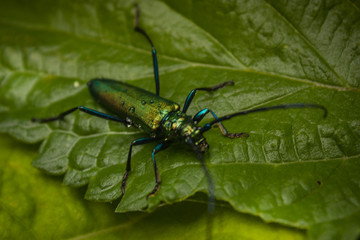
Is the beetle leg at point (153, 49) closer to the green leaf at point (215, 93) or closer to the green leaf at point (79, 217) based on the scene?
the green leaf at point (215, 93)

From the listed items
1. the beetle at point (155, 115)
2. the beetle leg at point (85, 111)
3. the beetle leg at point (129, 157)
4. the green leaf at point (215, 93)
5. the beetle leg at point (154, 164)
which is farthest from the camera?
the beetle leg at point (85, 111)

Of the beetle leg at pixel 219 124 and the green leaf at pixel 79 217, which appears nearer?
the green leaf at pixel 79 217

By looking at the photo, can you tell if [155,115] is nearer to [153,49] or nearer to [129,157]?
[129,157]

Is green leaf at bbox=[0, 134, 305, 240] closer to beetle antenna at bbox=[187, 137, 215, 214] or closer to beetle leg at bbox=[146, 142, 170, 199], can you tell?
beetle antenna at bbox=[187, 137, 215, 214]

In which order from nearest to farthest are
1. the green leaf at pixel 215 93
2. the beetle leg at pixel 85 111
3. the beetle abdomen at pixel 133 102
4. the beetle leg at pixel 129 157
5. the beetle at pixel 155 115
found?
1. the green leaf at pixel 215 93
2. the beetle at pixel 155 115
3. the beetle leg at pixel 129 157
4. the beetle abdomen at pixel 133 102
5. the beetle leg at pixel 85 111

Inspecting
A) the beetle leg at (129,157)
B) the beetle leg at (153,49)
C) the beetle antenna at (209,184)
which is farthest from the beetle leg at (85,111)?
the beetle antenna at (209,184)

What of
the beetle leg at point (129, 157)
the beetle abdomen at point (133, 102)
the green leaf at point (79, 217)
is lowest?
the green leaf at point (79, 217)

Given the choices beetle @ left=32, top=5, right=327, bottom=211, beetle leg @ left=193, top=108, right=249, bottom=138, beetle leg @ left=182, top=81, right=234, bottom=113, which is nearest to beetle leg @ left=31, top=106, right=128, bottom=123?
beetle @ left=32, top=5, right=327, bottom=211
